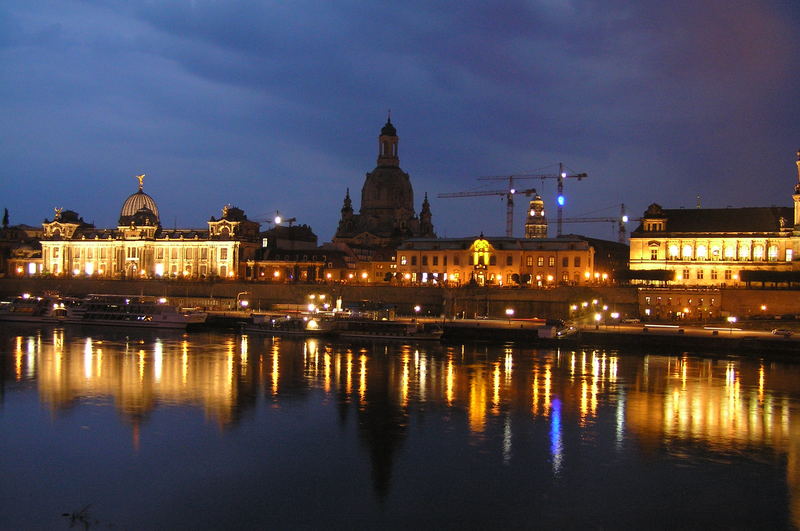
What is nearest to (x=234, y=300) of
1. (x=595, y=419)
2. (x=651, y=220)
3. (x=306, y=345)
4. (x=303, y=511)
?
(x=306, y=345)

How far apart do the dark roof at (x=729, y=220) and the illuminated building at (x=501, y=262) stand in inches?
282

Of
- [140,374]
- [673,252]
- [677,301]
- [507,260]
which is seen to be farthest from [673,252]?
[140,374]

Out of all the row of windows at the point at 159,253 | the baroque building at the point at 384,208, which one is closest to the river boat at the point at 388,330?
the row of windows at the point at 159,253

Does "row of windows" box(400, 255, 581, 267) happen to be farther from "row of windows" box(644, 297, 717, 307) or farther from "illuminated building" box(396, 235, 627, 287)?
"row of windows" box(644, 297, 717, 307)

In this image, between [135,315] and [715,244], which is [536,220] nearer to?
[715,244]

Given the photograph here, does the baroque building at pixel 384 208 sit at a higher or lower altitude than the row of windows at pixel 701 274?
higher

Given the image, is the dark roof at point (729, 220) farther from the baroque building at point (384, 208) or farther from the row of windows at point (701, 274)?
the baroque building at point (384, 208)

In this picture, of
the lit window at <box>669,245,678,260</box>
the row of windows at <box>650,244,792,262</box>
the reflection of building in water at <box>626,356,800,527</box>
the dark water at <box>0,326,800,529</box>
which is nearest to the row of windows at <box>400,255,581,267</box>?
the row of windows at <box>650,244,792,262</box>

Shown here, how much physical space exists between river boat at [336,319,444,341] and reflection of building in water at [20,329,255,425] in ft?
31.4

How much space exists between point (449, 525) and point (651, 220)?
66.7 meters

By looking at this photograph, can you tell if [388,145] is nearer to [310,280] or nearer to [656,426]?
[310,280]

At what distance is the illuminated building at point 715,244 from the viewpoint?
77.3 meters

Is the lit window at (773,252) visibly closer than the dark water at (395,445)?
No

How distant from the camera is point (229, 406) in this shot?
35.7 m
